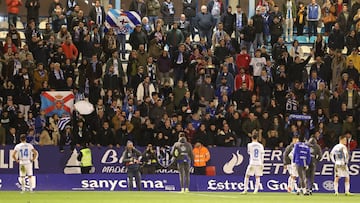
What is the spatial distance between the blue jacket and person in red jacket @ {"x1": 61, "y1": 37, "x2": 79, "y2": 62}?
10618 mm

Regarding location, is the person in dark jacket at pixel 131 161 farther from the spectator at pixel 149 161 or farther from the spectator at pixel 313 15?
the spectator at pixel 313 15

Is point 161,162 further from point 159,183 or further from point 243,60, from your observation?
point 243,60

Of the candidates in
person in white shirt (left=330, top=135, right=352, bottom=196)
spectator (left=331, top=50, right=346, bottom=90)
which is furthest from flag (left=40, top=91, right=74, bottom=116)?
spectator (left=331, top=50, right=346, bottom=90)

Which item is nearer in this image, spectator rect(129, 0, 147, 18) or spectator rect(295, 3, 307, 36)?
spectator rect(129, 0, 147, 18)

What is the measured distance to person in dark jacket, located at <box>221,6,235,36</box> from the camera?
43188 millimetres

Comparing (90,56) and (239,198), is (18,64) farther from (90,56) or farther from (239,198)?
(239,198)

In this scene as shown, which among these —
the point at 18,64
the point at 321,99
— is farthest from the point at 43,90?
the point at 321,99

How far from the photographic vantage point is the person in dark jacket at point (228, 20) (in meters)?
43.2

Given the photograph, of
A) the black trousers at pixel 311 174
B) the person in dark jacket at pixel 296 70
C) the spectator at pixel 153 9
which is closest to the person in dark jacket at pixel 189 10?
the spectator at pixel 153 9

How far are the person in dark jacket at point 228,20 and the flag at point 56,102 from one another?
7.63m

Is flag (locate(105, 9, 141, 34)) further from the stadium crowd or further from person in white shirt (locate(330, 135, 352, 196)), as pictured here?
person in white shirt (locate(330, 135, 352, 196))

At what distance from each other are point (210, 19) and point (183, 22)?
1156mm

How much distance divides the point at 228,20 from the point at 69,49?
6.93 m

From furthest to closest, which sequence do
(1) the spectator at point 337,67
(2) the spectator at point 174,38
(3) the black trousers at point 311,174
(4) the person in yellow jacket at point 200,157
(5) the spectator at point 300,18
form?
(5) the spectator at point 300,18, (2) the spectator at point 174,38, (1) the spectator at point 337,67, (4) the person in yellow jacket at point 200,157, (3) the black trousers at point 311,174
